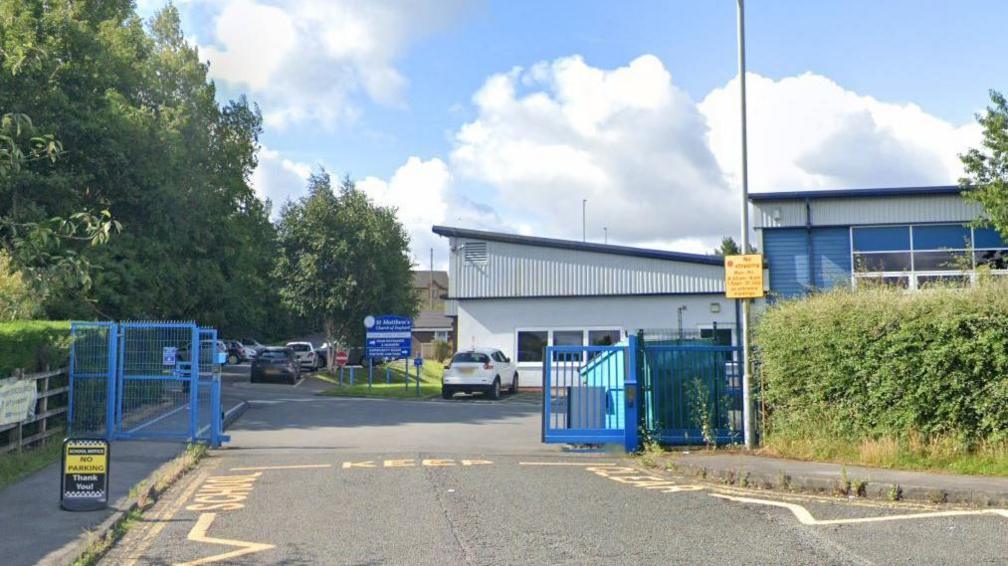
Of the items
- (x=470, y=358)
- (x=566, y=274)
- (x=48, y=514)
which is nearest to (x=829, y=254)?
(x=566, y=274)

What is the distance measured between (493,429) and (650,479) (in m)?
7.27

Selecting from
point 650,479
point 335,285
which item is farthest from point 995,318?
point 335,285

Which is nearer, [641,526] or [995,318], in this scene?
[641,526]

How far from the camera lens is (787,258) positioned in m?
26.3

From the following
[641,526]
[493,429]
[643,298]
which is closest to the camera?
[641,526]

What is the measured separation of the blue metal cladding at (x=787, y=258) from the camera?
85.9ft

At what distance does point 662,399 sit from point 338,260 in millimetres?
29499

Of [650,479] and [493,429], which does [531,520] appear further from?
[493,429]

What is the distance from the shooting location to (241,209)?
122ft

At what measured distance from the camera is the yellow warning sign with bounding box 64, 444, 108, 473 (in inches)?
356

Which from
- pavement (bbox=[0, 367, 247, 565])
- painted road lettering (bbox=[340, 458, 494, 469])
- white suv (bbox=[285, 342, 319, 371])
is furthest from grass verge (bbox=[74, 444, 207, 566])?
white suv (bbox=[285, 342, 319, 371])

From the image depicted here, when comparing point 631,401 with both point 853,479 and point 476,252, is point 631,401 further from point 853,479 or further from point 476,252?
point 476,252

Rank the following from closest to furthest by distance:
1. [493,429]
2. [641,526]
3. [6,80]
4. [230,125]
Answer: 1. [641,526]
2. [493,429]
3. [6,80]
4. [230,125]

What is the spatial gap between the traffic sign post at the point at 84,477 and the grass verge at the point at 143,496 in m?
0.36
